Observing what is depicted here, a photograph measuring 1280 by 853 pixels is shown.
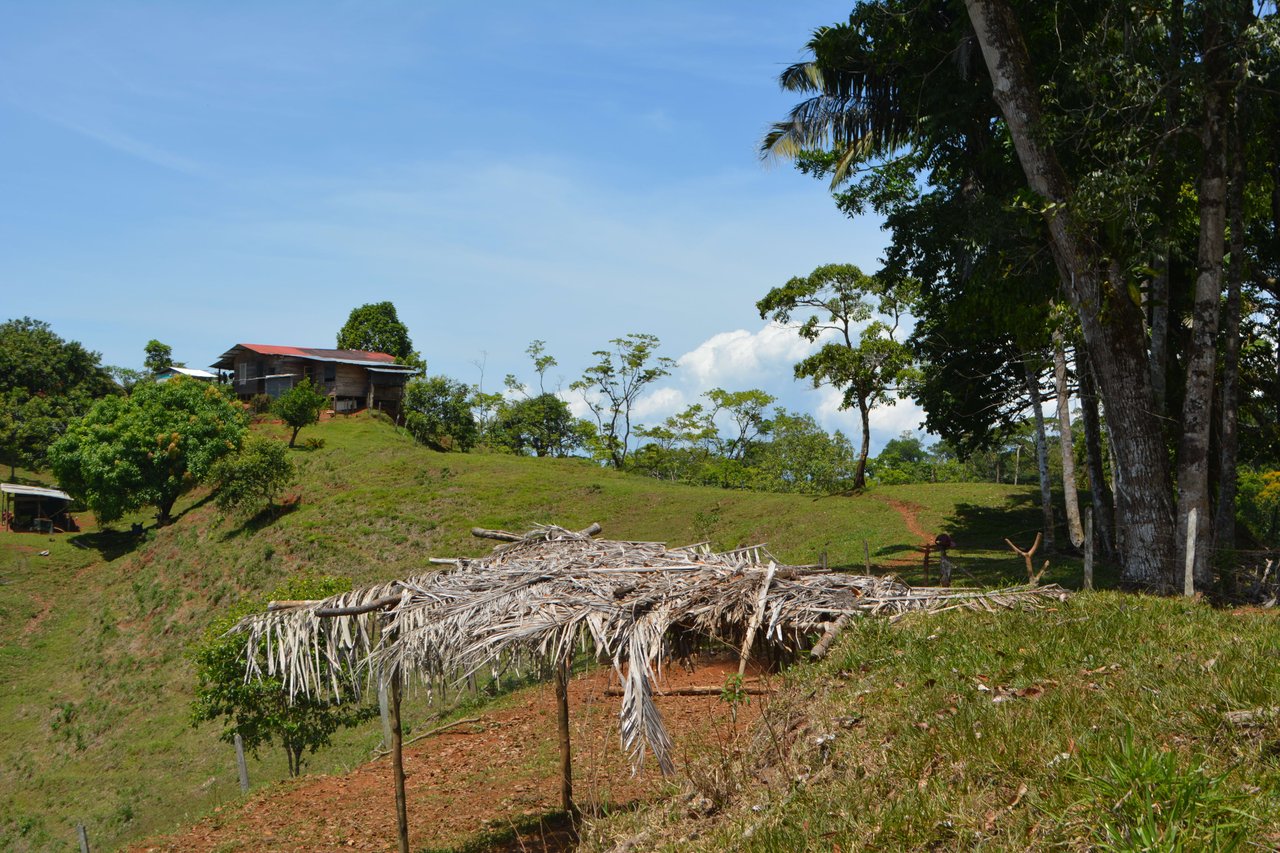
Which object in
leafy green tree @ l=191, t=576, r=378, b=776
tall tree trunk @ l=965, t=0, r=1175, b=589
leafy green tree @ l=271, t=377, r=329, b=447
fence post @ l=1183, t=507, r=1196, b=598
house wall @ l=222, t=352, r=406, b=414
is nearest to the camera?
fence post @ l=1183, t=507, r=1196, b=598

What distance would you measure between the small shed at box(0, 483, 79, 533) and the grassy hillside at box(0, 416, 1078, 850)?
2.94 m

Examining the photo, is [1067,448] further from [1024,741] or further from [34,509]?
A: [34,509]

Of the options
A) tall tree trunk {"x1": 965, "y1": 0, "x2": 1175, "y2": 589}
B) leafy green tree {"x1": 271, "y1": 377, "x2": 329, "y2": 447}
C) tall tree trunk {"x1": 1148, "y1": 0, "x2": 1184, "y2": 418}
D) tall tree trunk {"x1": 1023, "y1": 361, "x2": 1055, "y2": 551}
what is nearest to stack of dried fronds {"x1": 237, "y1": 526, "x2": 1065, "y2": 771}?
tall tree trunk {"x1": 965, "y1": 0, "x2": 1175, "y2": 589}

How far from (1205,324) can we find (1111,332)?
128 cm

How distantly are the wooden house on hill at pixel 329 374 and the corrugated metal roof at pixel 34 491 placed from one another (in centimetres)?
1613

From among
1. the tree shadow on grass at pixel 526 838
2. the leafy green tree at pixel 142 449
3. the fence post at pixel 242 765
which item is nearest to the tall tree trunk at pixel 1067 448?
the tree shadow on grass at pixel 526 838

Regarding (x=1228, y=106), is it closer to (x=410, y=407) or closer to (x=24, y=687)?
(x=24, y=687)

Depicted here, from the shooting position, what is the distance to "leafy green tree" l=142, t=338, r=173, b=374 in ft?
253

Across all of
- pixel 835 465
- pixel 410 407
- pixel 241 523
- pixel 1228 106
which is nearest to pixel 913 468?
pixel 835 465

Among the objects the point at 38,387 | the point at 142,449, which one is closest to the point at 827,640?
the point at 142,449

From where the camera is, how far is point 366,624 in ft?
32.1

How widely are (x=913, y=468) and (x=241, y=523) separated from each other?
43396mm

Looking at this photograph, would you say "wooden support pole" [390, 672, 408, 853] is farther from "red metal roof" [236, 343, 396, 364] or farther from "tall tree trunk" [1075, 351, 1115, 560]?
"red metal roof" [236, 343, 396, 364]

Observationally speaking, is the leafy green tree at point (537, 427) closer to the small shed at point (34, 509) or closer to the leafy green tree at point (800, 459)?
the leafy green tree at point (800, 459)
